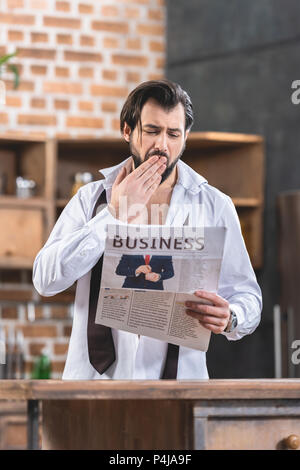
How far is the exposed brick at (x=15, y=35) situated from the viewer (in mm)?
4645

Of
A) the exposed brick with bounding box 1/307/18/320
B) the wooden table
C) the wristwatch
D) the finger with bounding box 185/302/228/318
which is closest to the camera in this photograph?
the wooden table

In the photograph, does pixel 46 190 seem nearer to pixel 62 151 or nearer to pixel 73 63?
pixel 62 151

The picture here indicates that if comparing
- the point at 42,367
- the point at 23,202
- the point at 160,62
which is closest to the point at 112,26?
the point at 160,62

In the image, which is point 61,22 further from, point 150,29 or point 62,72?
point 150,29

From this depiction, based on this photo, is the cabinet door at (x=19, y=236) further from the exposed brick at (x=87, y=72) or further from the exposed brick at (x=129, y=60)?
the exposed brick at (x=129, y=60)

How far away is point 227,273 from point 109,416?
1.80 ft

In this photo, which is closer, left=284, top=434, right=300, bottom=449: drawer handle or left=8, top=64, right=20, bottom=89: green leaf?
left=284, top=434, right=300, bottom=449: drawer handle

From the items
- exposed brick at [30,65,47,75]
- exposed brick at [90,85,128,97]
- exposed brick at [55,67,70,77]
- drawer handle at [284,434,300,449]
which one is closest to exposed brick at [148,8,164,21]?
exposed brick at [90,85,128,97]

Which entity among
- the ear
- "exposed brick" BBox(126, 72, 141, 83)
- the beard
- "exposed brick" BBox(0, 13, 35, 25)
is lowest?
the beard

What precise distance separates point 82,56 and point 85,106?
278 mm

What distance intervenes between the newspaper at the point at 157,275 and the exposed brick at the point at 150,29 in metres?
2.90

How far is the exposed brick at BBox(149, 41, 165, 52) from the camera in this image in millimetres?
4864

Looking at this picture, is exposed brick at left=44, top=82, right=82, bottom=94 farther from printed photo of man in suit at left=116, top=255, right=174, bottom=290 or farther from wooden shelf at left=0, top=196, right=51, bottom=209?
printed photo of man in suit at left=116, top=255, right=174, bottom=290
